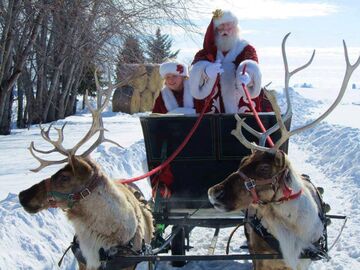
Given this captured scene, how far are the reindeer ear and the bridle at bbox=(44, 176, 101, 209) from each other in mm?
60

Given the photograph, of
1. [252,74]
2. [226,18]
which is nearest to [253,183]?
[252,74]

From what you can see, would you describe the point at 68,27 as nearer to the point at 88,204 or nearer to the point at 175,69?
the point at 175,69

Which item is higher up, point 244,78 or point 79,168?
point 244,78

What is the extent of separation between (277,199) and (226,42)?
2.92 metres

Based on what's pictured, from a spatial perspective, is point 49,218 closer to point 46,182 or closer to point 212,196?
point 46,182

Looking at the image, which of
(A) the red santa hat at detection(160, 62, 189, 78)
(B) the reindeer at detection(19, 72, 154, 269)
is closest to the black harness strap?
(B) the reindeer at detection(19, 72, 154, 269)

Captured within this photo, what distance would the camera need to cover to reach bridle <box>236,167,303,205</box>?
3.60 meters

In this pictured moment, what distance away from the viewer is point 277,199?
3.65m

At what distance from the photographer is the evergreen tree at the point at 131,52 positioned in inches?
585

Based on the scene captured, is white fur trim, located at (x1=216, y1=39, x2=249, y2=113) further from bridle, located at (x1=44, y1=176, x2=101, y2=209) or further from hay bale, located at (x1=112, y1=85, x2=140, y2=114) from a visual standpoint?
hay bale, located at (x1=112, y1=85, x2=140, y2=114)

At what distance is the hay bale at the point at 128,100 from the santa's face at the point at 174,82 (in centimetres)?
2145

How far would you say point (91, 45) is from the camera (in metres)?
14.5

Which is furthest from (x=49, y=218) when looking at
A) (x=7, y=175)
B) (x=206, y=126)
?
(x=7, y=175)

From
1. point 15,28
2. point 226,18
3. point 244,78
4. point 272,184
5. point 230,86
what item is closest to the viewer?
point 272,184
